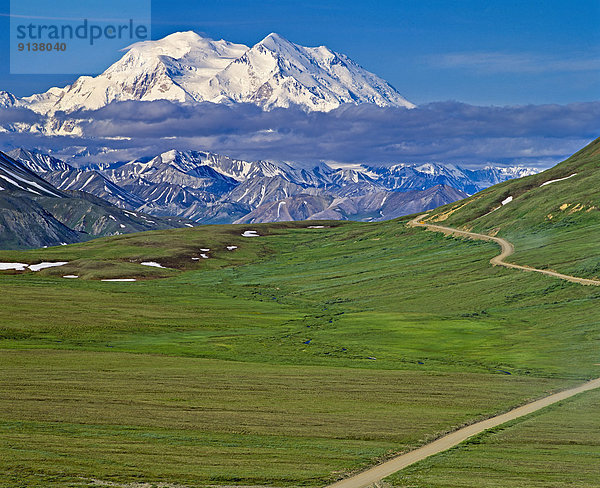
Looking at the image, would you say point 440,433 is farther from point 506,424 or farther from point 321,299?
point 321,299

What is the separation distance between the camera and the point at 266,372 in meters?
80.4

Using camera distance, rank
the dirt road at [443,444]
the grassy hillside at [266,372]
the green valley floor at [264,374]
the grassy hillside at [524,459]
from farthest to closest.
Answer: the grassy hillside at [266,372], the green valley floor at [264,374], the dirt road at [443,444], the grassy hillside at [524,459]

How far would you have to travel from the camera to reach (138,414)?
55438 millimetres

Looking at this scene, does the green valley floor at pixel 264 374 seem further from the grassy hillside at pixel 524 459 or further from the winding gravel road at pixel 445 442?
the grassy hillside at pixel 524 459

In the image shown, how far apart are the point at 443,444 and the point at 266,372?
30.4 m

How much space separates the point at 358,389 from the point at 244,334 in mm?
50541

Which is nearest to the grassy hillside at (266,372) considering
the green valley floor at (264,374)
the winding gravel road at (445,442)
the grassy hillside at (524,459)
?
the green valley floor at (264,374)

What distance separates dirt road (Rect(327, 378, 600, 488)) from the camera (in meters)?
44.0

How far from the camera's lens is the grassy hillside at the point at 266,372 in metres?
45.9

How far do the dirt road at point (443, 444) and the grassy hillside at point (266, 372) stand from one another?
3.63 ft

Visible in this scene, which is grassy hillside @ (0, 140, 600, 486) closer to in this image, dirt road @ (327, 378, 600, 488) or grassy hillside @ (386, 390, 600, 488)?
dirt road @ (327, 378, 600, 488)

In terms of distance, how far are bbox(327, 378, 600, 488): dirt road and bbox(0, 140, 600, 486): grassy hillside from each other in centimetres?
111

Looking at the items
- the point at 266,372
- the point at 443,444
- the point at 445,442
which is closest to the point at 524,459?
the point at 443,444

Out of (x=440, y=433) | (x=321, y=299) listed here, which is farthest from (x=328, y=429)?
(x=321, y=299)
